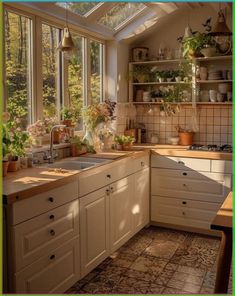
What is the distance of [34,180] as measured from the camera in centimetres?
235

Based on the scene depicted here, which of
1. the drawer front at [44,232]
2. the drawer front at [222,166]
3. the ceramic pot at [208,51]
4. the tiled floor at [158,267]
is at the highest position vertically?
the ceramic pot at [208,51]

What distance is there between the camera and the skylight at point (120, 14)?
395 cm

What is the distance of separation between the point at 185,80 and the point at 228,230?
107 inches

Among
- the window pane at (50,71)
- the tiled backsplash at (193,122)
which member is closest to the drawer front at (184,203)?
the tiled backsplash at (193,122)

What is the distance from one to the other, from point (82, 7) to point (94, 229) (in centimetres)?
218

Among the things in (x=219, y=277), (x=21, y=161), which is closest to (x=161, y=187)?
(x=21, y=161)

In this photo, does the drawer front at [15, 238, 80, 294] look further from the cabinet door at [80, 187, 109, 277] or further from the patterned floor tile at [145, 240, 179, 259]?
the patterned floor tile at [145, 240, 179, 259]

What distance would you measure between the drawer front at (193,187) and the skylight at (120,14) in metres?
1.74

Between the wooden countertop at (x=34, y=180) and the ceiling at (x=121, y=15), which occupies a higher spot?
the ceiling at (x=121, y=15)

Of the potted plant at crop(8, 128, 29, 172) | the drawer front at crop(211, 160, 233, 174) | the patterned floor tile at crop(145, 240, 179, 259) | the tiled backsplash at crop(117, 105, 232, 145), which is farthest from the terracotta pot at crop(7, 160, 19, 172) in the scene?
the drawer front at crop(211, 160, 233, 174)

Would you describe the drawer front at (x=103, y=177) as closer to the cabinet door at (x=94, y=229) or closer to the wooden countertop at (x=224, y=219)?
the cabinet door at (x=94, y=229)

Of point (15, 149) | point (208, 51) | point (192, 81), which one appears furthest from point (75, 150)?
point (208, 51)

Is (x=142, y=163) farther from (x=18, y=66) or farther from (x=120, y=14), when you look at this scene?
(x=120, y=14)

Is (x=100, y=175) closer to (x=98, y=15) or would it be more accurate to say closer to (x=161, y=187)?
(x=161, y=187)
